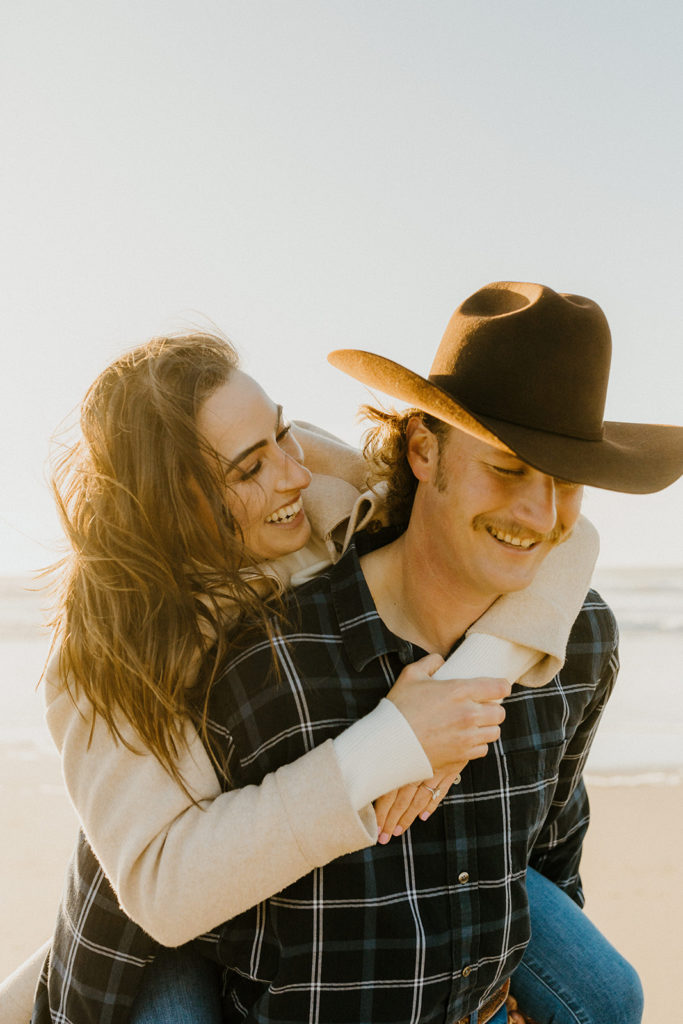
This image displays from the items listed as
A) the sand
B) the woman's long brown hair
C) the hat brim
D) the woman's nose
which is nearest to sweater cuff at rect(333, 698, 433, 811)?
the woman's long brown hair

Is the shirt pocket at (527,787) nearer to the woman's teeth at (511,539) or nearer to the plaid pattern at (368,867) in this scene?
the plaid pattern at (368,867)

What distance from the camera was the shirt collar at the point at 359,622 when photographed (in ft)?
6.42

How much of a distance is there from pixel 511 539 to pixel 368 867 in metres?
0.82

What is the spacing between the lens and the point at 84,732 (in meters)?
1.81

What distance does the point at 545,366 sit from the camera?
189 centimetres

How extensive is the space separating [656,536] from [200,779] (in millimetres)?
21088

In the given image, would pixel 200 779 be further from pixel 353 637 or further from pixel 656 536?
pixel 656 536

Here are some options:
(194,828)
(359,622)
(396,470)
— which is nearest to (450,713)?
(359,622)

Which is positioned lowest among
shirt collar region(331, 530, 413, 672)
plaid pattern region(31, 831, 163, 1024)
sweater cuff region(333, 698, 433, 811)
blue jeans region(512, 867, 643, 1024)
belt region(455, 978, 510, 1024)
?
blue jeans region(512, 867, 643, 1024)

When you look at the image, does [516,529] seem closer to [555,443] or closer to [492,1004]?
[555,443]

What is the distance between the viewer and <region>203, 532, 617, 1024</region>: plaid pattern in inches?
70.6

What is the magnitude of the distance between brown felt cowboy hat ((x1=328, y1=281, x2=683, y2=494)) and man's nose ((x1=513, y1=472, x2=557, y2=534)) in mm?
128

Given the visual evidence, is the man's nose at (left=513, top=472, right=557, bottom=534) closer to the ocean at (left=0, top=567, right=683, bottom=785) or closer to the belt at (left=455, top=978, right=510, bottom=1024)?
the belt at (left=455, top=978, right=510, bottom=1024)

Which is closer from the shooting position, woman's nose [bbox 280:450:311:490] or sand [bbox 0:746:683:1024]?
woman's nose [bbox 280:450:311:490]
